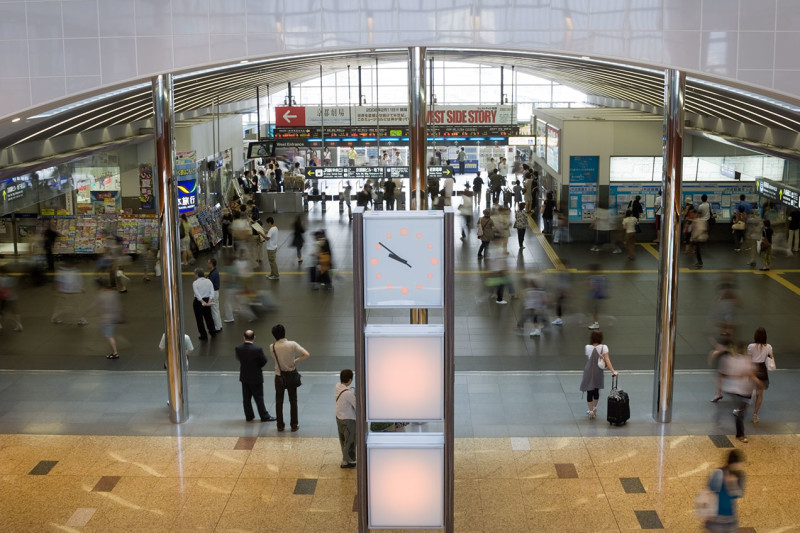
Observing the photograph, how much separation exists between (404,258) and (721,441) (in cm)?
627

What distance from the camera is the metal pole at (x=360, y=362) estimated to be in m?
5.32

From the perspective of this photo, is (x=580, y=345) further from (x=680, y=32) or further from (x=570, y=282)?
(x=680, y=32)

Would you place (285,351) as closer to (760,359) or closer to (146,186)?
(760,359)

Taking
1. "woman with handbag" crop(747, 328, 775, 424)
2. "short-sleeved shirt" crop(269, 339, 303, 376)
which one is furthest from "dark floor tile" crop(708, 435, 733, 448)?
"short-sleeved shirt" crop(269, 339, 303, 376)

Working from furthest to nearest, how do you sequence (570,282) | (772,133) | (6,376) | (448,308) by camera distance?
1. (570,282)
2. (772,133)
3. (6,376)
4. (448,308)

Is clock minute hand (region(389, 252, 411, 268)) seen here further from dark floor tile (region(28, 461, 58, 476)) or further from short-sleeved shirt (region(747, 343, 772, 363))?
short-sleeved shirt (region(747, 343, 772, 363))

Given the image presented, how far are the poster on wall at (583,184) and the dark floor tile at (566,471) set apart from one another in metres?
13.9

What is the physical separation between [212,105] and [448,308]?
825 inches

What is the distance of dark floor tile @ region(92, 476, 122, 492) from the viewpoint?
9.12m

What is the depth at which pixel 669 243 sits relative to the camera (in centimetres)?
1032

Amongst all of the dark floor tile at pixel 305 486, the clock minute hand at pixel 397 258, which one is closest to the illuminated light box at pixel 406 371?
the clock minute hand at pixel 397 258

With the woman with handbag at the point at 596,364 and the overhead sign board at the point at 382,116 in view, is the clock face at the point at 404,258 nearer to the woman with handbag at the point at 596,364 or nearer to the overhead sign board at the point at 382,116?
the woman with handbag at the point at 596,364

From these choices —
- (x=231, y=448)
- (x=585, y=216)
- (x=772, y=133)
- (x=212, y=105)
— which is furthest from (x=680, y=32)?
(x=212, y=105)

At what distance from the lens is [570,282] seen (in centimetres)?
1762
